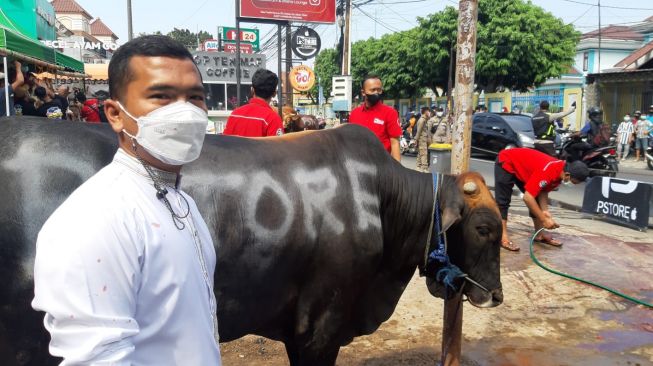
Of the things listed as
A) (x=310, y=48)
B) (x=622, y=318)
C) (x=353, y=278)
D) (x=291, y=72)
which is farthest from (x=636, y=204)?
(x=310, y=48)

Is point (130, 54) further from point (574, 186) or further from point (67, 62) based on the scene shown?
point (67, 62)

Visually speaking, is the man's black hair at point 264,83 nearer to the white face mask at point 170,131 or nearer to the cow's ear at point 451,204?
the cow's ear at point 451,204

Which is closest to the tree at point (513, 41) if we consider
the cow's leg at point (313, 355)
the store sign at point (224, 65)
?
the store sign at point (224, 65)

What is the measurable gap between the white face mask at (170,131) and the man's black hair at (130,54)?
0.06 m

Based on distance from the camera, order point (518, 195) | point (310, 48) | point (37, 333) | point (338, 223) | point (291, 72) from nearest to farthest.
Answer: point (37, 333), point (338, 223), point (518, 195), point (291, 72), point (310, 48)

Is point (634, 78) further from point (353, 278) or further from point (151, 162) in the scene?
point (151, 162)

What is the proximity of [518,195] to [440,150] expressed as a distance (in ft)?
8.88

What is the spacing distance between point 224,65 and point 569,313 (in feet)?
92.5

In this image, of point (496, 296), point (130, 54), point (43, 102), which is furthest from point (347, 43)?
point (130, 54)

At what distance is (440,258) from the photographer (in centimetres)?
329

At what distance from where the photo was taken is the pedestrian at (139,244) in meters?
1.08

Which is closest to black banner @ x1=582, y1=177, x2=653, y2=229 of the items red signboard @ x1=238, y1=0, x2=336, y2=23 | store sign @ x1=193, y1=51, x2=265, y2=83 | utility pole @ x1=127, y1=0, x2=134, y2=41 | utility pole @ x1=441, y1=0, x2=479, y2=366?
utility pole @ x1=441, y1=0, x2=479, y2=366

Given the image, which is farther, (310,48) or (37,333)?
(310,48)

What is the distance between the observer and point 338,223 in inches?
113
